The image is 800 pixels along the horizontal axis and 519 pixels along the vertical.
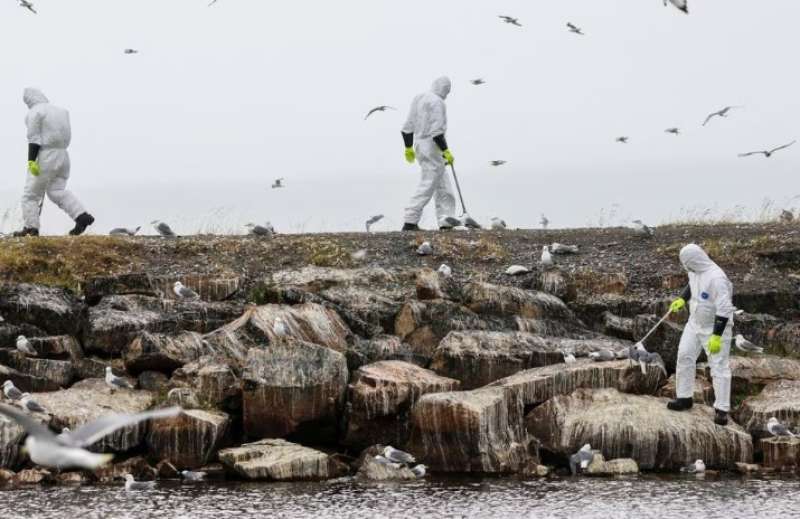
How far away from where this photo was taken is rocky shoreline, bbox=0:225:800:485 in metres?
20.7

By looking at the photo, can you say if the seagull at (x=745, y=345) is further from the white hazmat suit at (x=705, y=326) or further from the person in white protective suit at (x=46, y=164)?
the person in white protective suit at (x=46, y=164)

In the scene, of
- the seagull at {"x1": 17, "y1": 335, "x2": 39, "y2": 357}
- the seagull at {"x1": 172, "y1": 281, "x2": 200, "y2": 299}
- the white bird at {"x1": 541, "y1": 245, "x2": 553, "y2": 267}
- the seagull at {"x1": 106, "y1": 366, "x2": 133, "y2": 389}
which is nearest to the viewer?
the seagull at {"x1": 106, "y1": 366, "x2": 133, "y2": 389}

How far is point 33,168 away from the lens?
27.9 metres

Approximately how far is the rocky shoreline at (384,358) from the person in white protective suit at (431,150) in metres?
1.84

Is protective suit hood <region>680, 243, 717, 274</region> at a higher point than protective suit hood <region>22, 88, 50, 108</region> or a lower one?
lower

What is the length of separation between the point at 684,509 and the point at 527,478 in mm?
3201

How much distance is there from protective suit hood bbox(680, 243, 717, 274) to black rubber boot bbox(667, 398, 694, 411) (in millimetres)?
1918

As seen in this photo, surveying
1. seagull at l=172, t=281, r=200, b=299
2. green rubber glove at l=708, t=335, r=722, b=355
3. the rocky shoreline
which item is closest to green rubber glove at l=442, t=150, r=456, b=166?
the rocky shoreline

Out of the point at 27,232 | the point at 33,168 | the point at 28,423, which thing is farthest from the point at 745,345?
the point at 28,423

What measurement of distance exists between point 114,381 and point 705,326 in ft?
→ 28.1

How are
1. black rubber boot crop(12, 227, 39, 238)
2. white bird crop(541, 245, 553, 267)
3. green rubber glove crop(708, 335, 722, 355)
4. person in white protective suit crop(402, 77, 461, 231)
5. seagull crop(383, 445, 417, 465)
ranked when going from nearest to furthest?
seagull crop(383, 445, 417, 465) < green rubber glove crop(708, 335, 722, 355) < white bird crop(541, 245, 553, 267) < black rubber boot crop(12, 227, 39, 238) < person in white protective suit crop(402, 77, 461, 231)

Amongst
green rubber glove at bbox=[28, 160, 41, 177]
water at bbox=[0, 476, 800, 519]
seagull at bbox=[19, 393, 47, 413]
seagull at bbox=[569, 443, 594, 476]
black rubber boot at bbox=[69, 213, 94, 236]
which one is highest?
green rubber glove at bbox=[28, 160, 41, 177]

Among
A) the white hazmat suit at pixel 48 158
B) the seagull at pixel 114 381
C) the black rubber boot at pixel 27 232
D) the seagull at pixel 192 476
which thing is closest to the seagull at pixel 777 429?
the seagull at pixel 192 476

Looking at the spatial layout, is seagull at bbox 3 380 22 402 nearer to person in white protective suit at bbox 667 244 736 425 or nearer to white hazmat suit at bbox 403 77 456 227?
person in white protective suit at bbox 667 244 736 425
